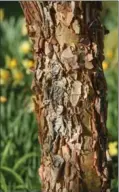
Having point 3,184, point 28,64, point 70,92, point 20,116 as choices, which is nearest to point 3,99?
point 20,116

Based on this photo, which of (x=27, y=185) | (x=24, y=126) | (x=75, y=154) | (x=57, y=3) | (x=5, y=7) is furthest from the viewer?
(x=5, y=7)

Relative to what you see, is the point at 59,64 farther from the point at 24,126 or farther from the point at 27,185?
the point at 24,126

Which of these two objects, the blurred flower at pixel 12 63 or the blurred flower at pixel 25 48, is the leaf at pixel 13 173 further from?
the blurred flower at pixel 25 48

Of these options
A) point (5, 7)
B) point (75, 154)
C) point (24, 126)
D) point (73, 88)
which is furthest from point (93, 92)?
point (5, 7)

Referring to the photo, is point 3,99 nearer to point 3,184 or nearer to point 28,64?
point 28,64

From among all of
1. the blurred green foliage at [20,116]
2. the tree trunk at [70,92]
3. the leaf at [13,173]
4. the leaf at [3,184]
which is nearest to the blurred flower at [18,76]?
the blurred green foliage at [20,116]

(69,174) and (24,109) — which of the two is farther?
(24,109)
